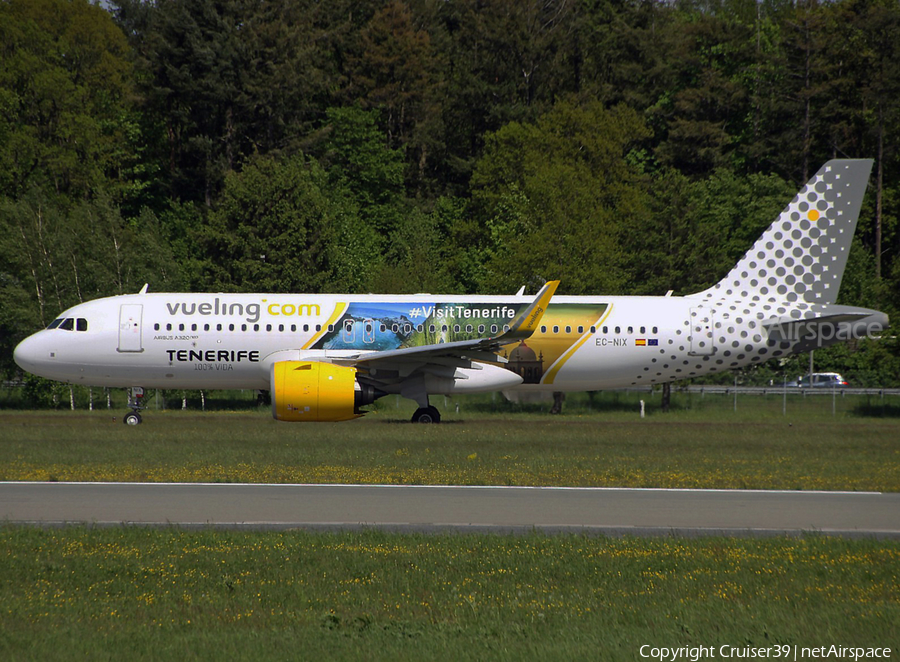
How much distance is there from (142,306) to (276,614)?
19673 mm

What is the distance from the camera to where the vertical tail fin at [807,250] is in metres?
28.5

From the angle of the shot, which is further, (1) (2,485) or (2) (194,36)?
(2) (194,36)

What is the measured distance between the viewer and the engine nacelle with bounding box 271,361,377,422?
2408 cm

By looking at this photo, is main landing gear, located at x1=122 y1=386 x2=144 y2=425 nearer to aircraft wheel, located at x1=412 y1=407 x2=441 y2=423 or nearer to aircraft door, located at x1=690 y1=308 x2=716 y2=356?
aircraft wheel, located at x1=412 y1=407 x2=441 y2=423

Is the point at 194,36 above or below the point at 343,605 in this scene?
above

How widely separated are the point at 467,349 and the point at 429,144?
50.1 metres

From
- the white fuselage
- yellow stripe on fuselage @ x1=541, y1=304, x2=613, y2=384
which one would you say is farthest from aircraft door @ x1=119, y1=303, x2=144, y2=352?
yellow stripe on fuselage @ x1=541, y1=304, x2=613, y2=384

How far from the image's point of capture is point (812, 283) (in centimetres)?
2847

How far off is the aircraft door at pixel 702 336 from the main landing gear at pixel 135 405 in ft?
49.3

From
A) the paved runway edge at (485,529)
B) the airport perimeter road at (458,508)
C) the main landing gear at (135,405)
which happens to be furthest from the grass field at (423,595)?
the main landing gear at (135,405)

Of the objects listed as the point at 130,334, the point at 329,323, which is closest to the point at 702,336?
the point at 329,323

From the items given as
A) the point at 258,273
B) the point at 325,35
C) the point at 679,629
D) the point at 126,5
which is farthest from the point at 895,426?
the point at 126,5

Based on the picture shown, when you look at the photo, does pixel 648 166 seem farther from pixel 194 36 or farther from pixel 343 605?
pixel 343 605
